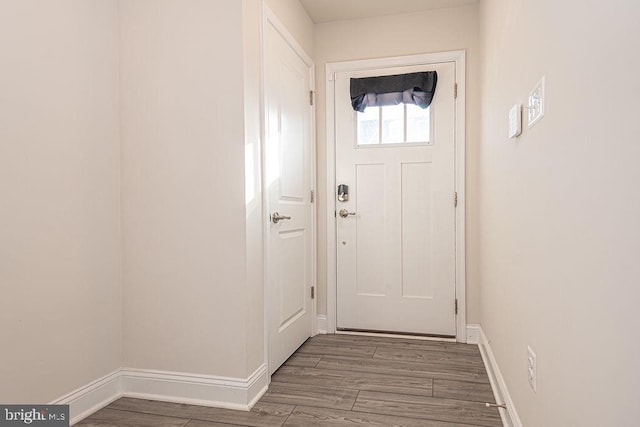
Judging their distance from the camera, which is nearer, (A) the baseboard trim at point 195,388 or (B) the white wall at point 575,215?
(B) the white wall at point 575,215

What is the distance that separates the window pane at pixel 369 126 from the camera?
316cm

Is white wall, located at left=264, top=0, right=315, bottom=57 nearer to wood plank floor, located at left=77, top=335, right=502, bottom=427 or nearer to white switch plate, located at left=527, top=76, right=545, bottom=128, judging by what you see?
white switch plate, located at left=527, top=76, right=545, bottom=128

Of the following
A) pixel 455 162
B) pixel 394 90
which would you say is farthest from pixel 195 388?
pixel 394 90

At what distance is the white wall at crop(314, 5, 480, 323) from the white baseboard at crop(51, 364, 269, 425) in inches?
50.4

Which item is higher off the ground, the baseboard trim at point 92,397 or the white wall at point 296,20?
the white wall at point 296,20

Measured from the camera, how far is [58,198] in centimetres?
184

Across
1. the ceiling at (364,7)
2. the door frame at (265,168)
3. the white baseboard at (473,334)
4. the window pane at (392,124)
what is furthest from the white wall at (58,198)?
the white baseboard at (473,334)

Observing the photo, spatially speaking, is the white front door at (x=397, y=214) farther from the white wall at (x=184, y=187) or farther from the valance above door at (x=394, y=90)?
the white wall at (x=184, y=187)

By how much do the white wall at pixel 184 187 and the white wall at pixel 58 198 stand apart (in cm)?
11

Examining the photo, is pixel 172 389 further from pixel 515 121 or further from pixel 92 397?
pixel 515 121

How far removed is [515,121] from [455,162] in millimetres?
1382

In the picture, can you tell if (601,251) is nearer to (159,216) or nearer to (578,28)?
(578,28)

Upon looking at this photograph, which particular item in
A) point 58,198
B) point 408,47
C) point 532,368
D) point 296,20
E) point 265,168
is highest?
point 296,20

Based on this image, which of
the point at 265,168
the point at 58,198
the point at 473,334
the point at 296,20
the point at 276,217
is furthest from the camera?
the point at 473,334
